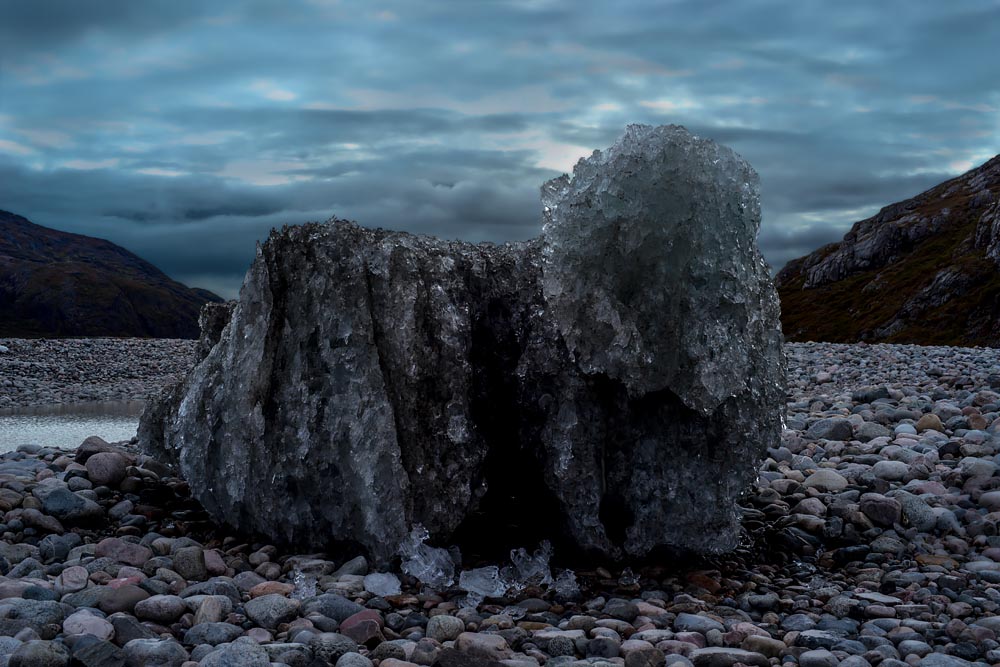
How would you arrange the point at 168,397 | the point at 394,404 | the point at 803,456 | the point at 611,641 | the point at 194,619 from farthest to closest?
the point at 803,456
the point at 168,397
the point at 394,404
the point at 194,619
the point at 611,641

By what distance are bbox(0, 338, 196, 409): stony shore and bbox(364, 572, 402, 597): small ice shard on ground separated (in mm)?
28393

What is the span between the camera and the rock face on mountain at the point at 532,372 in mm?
6812

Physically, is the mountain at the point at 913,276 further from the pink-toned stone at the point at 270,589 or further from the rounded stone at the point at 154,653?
the rounded stone at the point at 154,653

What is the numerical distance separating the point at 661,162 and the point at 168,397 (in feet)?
19.6

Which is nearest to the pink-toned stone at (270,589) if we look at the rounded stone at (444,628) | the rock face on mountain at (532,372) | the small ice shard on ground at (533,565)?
the rock face on mountain at (532,372)

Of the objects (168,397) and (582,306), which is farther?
(168,397)

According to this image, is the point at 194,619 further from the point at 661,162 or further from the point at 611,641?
the point at 661,162

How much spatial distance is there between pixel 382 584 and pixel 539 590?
133 cm

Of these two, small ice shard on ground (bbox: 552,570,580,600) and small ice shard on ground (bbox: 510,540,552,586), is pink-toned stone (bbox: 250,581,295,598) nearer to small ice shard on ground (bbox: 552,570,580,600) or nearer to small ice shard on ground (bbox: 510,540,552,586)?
small ice shard on ground (bbox: 510,540,552,586)

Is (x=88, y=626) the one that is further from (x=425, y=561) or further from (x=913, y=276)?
(x=913, y=276)

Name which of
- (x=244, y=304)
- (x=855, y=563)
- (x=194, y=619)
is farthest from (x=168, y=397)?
(x=855, y=563)

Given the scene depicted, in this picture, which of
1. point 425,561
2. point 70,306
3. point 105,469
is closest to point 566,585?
point 425,561

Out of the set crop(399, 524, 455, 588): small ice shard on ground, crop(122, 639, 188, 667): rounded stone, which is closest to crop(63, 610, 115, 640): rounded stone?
crop(122, 639, 188, 667): rounded stone

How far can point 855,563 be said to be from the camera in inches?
304
